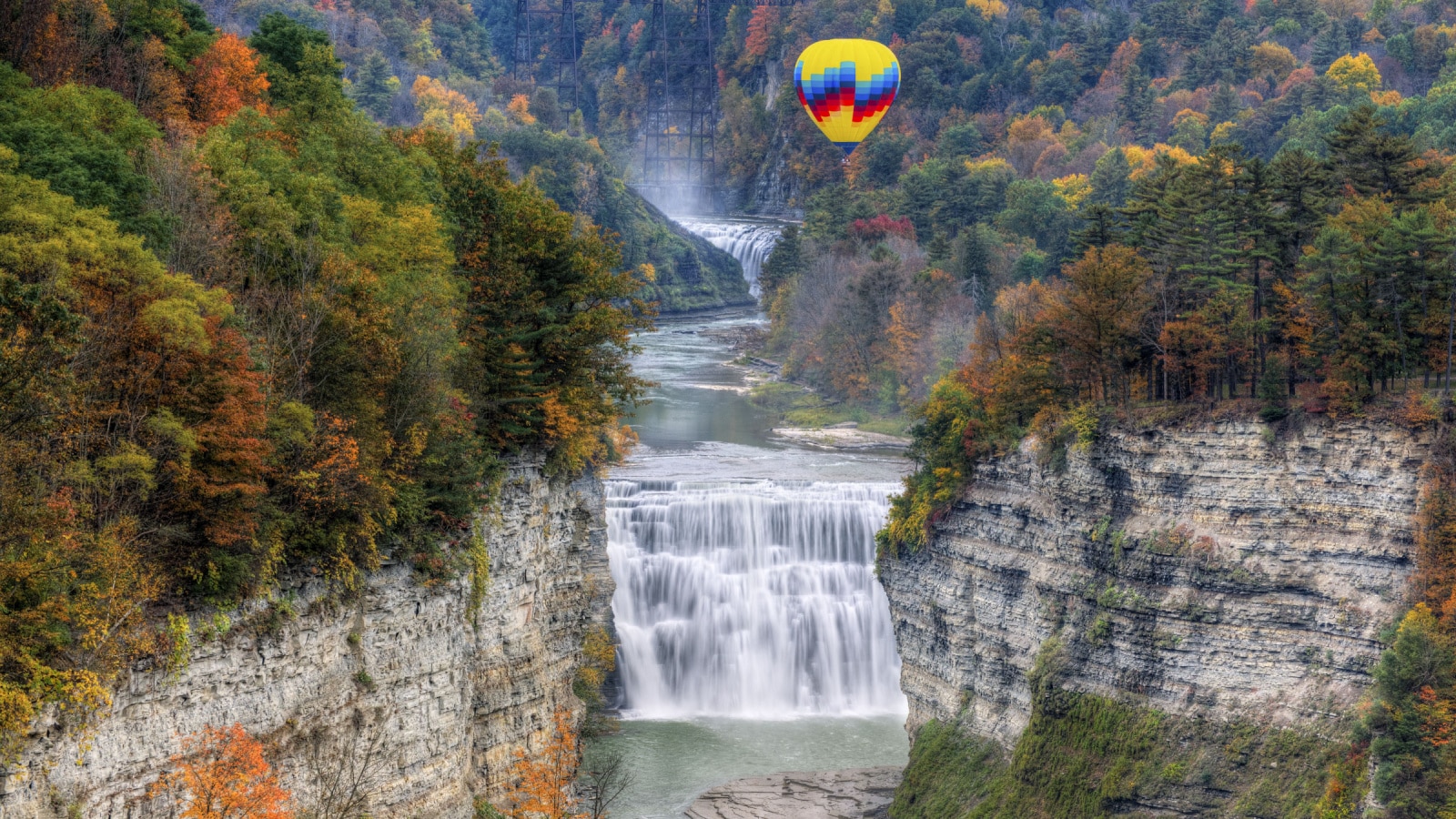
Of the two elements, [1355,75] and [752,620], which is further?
[1355,75]

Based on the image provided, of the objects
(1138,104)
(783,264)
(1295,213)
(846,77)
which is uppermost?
(1138,104)

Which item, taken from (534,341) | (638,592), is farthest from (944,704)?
(534,341)

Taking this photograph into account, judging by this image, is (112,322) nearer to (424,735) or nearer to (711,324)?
(424,735)

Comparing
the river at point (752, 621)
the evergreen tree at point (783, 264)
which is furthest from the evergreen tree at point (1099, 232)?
the evergreen tree at point (783, 264)

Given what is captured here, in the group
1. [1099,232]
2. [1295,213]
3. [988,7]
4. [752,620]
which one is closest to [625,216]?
[988,7]

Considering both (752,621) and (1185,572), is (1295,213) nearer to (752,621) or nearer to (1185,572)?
(1185,572)

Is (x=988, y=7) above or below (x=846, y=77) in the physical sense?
above
